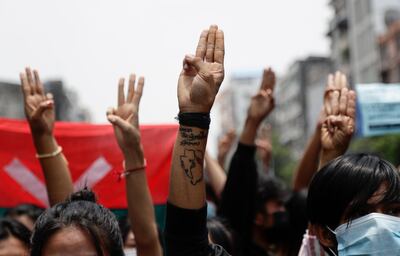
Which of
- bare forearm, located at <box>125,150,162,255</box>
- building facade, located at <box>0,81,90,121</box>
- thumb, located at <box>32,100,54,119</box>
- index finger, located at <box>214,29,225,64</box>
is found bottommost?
building facade, located at <box>0,81,90,121</box>

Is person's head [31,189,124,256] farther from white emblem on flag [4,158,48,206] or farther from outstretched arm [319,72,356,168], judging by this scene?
white emblem on flag [4,158,48,206]

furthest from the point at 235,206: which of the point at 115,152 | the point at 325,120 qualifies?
the point at 115,152

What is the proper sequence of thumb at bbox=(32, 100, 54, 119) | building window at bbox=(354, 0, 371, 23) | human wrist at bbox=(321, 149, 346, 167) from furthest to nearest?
building window at bbox=(354, 0, 371, 23), thumb at bbox=(32, 100, 54, 119), human wrist at bbox=(321, 149, 346, 167)

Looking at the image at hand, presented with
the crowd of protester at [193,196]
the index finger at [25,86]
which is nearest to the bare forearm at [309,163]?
the crowd of protester at [193,196]

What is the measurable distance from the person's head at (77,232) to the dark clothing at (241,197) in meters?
1.57

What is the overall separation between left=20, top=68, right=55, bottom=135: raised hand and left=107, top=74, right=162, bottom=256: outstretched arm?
0.33 m

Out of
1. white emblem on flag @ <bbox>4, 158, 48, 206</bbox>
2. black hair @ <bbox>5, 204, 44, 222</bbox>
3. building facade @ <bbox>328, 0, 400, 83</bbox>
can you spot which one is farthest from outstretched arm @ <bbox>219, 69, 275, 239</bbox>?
building facade @ <bbox>328, 0, 400, 83</bbox>

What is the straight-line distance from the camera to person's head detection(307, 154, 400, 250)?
2.79 metres

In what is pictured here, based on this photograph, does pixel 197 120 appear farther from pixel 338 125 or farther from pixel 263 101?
pixel 263 101

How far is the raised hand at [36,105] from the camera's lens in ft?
13.3

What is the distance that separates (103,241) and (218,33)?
2.55 ft

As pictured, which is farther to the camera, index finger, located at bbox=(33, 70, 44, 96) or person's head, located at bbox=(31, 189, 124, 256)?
index finger, located at bbox=(33, 70, 44, 96)

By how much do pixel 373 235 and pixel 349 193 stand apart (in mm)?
168

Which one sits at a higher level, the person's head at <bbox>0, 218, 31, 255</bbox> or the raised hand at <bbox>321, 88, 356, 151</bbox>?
the raised hand at <bbox>321, 88, 356, 151</bbox>
